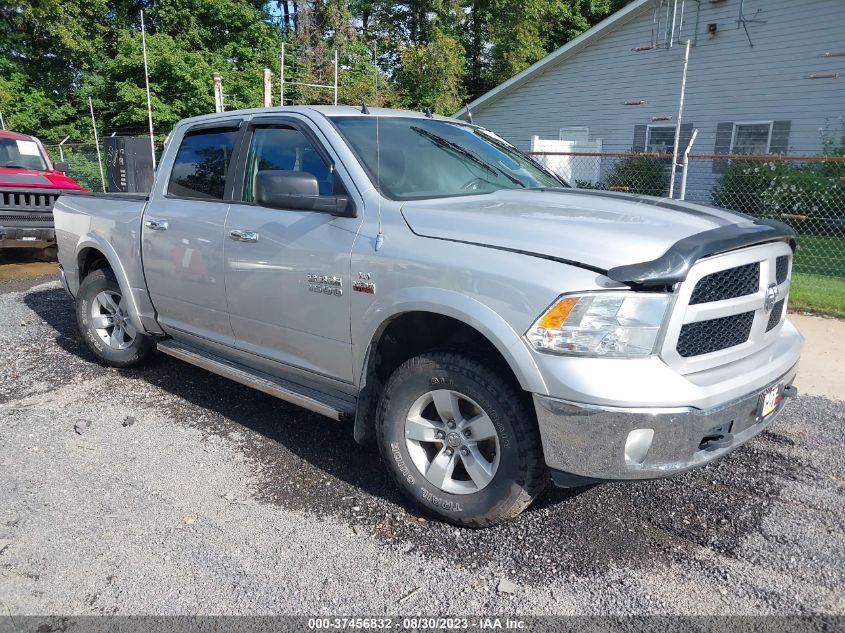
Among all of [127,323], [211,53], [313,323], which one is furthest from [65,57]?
[313,323]

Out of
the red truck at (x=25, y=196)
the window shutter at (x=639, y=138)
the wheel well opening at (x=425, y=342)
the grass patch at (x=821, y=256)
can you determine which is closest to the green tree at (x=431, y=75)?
the window shutter at (x=639, y=138)

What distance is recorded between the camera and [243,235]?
3.93 meters

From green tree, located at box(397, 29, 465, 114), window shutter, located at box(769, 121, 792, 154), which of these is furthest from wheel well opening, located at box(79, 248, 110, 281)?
green tree, located at box(397, 29, 465, 114)

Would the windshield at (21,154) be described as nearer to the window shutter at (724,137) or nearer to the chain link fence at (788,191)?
the chain link fence at (788,191)

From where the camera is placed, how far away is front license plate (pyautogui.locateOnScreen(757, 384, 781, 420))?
2.97 meters

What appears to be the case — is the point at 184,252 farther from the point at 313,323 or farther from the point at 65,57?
the point at 65,57

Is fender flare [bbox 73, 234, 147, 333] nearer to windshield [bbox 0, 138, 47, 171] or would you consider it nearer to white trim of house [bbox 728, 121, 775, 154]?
windshield [bbox 0, 138, 47, 171]

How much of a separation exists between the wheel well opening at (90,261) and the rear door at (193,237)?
42.8 inches

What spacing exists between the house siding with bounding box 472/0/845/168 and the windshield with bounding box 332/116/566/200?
39.8 feet

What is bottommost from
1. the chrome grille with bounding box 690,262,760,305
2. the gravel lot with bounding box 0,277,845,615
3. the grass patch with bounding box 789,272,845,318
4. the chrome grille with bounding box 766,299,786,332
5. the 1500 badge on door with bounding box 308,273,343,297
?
the gravel lot with bounding box 0,277,845,615

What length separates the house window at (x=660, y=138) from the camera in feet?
52.1

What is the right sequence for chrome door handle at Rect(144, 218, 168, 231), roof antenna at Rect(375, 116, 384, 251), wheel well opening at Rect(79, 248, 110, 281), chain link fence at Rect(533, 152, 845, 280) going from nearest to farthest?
roof antenna at Rect(375, 116, 384, 251) < chrome door handle at Rect(144, 218, 168, 231) < wheel well opening at Rect(79, 248, 110, 281) < chain link fence at Rect(533, 152, 845, 280)

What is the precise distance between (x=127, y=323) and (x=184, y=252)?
4.55 feet

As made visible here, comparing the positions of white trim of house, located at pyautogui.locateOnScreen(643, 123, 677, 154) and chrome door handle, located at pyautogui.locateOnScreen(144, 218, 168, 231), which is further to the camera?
white trim of house, located at pyautogui.locateOnScreen(643, 123, 677, 154)
